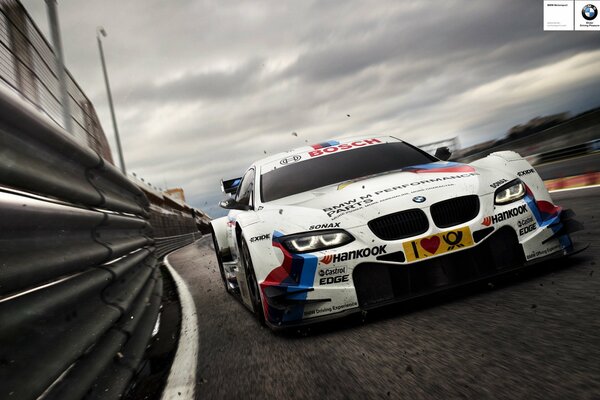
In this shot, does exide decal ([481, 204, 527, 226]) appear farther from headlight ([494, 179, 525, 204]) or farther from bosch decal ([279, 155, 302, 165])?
bosch decal ([279, 155, 302, 165])

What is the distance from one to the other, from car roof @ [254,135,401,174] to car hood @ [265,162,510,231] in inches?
44.4

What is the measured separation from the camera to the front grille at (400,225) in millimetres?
3314

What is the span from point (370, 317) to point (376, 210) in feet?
2.35

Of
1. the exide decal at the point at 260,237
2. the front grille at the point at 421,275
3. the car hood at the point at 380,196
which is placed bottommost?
the front grille at the point at 421,275

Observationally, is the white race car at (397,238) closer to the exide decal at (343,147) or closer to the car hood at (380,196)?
the car hood at (380,196)

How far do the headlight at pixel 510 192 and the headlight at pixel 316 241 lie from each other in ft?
3.56

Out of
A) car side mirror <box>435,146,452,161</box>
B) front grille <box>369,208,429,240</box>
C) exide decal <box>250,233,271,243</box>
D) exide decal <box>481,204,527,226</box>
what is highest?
car side mirror <box>435,146,452,161</box>

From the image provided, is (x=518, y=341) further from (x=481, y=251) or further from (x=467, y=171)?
(x=467, y=171)

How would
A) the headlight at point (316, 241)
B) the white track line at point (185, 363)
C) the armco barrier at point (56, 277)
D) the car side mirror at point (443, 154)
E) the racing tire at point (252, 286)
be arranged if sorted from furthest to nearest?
the car side mirror at point (443, 154) → the racing tire at point (252, 286) → the headlight at point (316, 241) → the white track line at point (185, 363) → the armco barrier at point (56, 277)

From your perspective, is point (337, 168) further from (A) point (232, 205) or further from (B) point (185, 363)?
(B) point (185, 363)

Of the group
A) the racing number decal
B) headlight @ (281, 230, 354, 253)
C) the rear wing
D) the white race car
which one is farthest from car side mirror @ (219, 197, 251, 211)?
the rear wing

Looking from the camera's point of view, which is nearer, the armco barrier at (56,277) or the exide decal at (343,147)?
the armco barrier at (56,277)

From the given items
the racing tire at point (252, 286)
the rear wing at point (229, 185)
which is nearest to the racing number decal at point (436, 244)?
the racing tire at point (252, 286)

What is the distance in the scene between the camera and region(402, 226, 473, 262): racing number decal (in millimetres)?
3238
